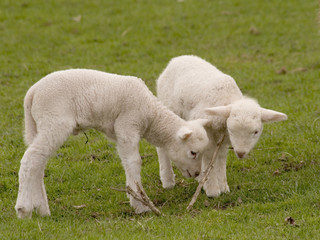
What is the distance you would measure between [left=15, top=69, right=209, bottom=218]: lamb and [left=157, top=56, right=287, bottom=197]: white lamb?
37 cm

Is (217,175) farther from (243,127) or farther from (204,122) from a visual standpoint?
(243,127)

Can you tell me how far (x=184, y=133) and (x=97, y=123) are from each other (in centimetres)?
107

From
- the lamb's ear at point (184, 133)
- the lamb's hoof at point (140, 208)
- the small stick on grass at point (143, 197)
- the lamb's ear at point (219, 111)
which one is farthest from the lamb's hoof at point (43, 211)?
the lamb's ear at point (219, 111)

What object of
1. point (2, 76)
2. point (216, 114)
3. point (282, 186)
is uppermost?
point (216, 114)

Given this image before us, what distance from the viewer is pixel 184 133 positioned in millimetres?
7078

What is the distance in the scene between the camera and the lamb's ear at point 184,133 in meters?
7.09

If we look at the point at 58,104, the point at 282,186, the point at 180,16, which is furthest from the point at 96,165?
the point at 180,16

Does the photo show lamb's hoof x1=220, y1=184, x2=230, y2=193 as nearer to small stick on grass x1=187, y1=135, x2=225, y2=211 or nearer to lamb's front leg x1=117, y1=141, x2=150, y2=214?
small stick on grass x1=187, y1=135, x2=225, y2=211

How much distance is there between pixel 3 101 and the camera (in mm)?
11883

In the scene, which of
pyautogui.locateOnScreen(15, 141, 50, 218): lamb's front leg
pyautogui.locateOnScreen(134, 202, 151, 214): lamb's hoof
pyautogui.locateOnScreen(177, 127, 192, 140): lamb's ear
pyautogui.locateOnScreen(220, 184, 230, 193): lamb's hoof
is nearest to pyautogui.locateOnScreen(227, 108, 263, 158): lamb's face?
pyautogui.locateOnScreen(177, 127, 192, 140): lamb's ear

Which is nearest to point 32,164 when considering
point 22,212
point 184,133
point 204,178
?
point 22,212

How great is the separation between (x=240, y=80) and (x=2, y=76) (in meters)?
5.36

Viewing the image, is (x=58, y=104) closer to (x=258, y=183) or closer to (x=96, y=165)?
(x=96, y=165)

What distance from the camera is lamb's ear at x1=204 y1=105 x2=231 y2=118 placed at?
7215mm
